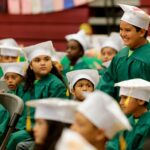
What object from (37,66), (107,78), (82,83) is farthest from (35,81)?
(107,78)

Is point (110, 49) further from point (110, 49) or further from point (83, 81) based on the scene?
point (83, 81)

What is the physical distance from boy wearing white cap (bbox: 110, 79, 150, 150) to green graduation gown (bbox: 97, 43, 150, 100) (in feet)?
1.59

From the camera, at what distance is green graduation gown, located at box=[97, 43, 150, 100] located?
15.9 ft

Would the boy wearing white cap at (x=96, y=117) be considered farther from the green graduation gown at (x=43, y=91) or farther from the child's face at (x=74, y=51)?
the child's face at (x=74, y=51)

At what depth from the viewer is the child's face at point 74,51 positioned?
766 centimetres

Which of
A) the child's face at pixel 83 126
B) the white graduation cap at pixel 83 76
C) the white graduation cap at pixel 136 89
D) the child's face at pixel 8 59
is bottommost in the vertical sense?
the child's face at pixel 8 59

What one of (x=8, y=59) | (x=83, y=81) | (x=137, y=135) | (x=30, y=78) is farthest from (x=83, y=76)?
(x=8, y=59)

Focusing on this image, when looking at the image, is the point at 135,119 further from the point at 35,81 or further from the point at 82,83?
the point at 35,81

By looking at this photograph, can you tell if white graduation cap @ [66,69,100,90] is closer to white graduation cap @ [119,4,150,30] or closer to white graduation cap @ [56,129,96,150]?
white graduation cap @ [119,4,150,30]

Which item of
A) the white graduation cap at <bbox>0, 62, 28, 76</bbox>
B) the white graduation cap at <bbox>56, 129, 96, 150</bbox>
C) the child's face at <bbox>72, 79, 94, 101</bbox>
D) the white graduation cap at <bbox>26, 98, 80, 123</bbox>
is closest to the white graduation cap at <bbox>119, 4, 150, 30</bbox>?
the child's face at <bbox>72, 79, 94, 101</bbox>

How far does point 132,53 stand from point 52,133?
1765 mm

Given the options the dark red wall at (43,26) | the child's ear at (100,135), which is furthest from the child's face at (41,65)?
the dark red wall at (43,26)

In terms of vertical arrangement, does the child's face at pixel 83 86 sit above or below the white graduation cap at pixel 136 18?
below

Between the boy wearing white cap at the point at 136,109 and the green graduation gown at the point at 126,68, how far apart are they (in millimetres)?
485
